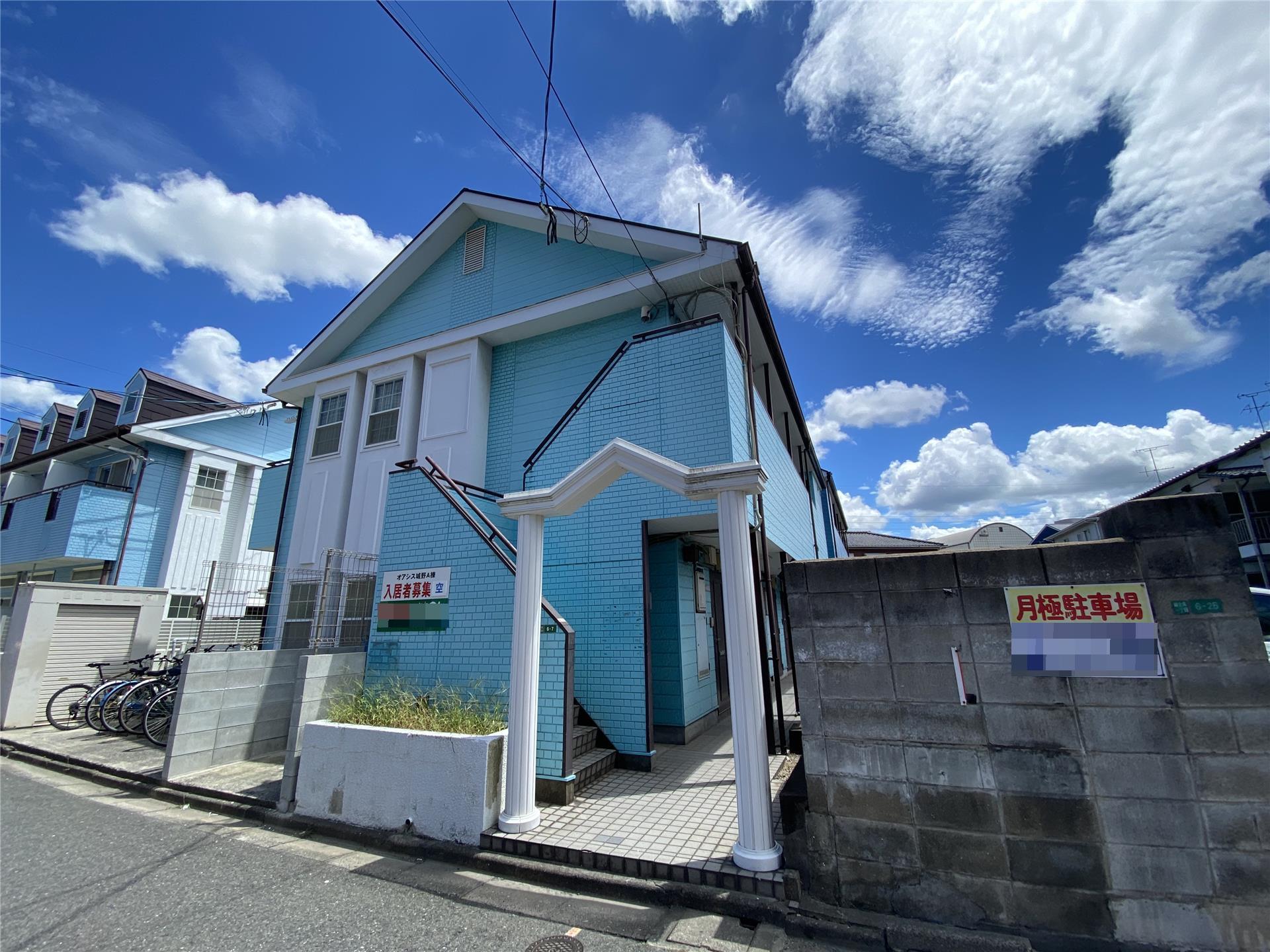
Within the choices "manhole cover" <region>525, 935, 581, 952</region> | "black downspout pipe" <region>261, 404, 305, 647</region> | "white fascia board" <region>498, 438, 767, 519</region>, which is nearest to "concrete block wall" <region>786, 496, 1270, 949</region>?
"white fascia board" <region>498, 438, 767, 519</region>

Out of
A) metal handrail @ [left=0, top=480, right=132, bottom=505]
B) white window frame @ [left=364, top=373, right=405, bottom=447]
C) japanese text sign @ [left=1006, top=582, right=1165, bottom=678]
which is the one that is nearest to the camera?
japanese text sign @ [left=1006, top=582, right=1165, bottom=678]

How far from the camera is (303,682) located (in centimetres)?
570

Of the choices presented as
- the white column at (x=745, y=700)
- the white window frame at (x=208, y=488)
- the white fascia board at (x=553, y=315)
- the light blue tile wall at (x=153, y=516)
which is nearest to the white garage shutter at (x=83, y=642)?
the light blue tile wall at (x=153, y=516)

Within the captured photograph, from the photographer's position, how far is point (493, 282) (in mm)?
10641

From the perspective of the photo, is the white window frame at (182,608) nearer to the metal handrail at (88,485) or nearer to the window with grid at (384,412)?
the metal handrail at (88,485)

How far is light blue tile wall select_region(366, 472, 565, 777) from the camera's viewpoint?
538 centimetres

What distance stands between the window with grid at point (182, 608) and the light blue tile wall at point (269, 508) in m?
5.45

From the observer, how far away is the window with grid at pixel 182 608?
1598 centimetres

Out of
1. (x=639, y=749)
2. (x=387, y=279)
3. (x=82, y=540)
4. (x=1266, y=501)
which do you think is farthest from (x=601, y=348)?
(x=1266, y=501)

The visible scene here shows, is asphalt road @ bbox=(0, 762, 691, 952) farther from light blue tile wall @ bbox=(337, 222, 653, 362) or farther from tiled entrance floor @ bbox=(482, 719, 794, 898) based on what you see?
light blue tile wall @ bbox=(337, 222, 653, 362)

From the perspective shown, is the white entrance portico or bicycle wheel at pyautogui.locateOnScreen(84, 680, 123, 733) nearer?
the white entrance portico

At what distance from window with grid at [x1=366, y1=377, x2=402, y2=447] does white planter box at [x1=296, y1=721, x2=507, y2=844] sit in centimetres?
687

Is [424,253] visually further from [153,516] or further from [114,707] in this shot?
[153,516]

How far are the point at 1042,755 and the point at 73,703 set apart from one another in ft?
47.3
